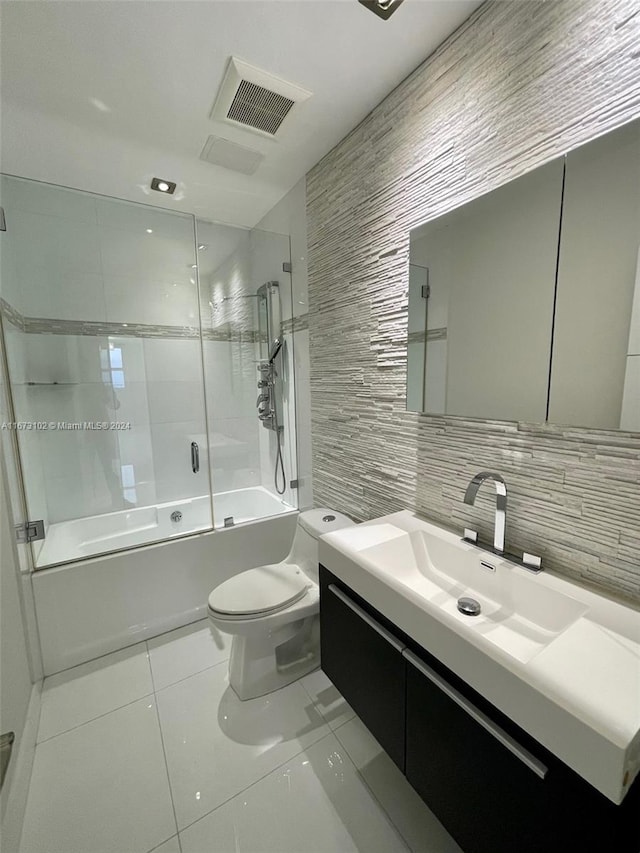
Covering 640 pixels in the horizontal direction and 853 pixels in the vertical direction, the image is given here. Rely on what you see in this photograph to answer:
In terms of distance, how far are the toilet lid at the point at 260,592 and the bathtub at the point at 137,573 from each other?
0.51 metres

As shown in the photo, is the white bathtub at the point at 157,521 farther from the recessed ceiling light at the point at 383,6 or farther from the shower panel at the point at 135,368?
the recessed ceiling light at the point at 383,6

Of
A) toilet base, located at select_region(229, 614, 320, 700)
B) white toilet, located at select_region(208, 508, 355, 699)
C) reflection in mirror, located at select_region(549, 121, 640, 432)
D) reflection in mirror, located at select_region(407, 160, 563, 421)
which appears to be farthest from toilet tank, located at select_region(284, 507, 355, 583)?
reflection in mirror, located at select_region(549, 121, 640, 432)

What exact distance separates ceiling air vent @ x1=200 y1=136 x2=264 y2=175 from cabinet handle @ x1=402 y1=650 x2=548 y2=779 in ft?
7.49

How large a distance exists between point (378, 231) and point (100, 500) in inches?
96.2

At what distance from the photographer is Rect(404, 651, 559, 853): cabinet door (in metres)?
0.68

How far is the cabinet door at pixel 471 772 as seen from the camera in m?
0.68

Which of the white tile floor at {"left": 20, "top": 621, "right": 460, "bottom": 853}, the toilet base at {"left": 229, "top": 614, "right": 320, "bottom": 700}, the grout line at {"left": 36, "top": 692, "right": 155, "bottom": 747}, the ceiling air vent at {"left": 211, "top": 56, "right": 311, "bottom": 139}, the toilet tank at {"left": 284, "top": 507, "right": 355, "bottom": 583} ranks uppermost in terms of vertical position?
the ceiling air vent at {"left": 211, "top": 56, "right": 311, "bottom": 139}

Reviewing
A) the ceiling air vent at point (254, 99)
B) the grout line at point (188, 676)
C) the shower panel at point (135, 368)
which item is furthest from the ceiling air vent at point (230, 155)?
the grout line at point (188, 676)

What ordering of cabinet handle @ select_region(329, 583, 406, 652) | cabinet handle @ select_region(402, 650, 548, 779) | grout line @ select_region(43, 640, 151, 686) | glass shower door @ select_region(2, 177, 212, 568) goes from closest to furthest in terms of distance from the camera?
cabinet handle @ select_region(402, 650, 548, 779), cabinet handle @ select_region(329, 583, 406, 652), grout line @ select_region(43, 640, 151, 686), glass shower door @ select_region(2, 177, 212, 568)

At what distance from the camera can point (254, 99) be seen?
4.78 ft

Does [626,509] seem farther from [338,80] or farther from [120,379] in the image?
[120,379]

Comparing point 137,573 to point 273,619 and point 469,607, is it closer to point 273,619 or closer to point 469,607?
point 273,619

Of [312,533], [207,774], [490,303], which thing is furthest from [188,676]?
[490,303]

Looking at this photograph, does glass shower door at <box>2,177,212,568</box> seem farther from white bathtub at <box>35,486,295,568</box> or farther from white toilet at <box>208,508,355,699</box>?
white toilet at <box>208,508,355,699</box>
